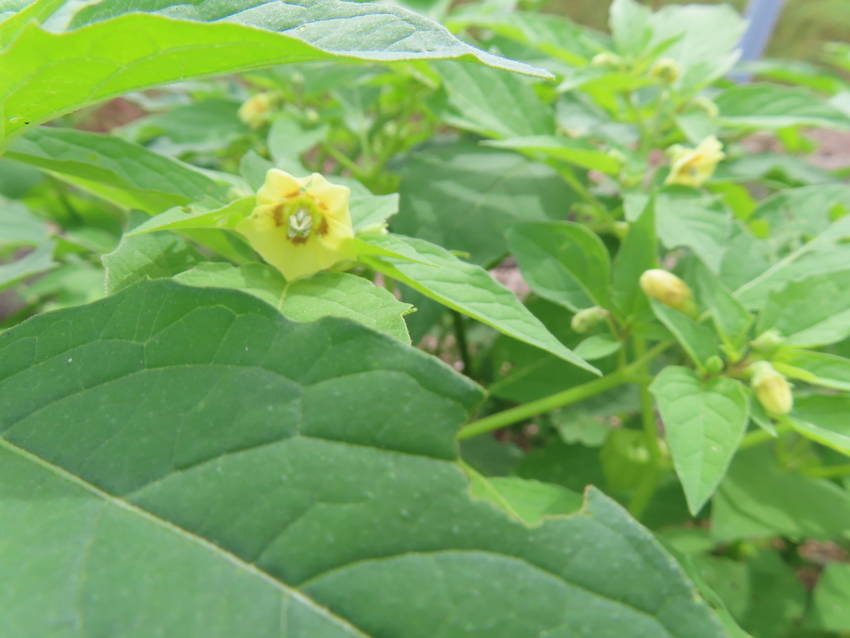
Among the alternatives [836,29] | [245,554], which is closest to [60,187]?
[245,554]

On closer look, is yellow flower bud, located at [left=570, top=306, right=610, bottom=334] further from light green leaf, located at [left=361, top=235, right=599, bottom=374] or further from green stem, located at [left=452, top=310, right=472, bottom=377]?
green stem, located at [left=452, top=310, right=472, bottom=377]

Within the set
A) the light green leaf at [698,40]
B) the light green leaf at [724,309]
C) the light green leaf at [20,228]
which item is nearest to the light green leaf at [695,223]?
the light green leaf at [724,309]

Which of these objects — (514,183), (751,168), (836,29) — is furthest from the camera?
(836,29)

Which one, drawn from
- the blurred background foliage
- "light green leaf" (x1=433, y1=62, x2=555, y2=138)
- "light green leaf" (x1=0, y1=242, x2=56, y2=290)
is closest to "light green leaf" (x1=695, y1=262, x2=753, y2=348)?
"light green leaf" (x1=433, y1=62, x2=555, y2=138)

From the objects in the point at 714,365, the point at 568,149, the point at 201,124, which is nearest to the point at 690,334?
the point at 714,365

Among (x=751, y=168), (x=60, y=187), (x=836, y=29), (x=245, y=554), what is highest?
(x=245, y=554)

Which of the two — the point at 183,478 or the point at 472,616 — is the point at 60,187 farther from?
the point at 472,616
